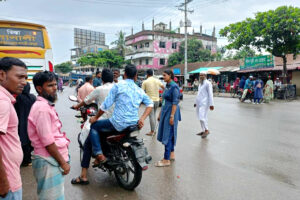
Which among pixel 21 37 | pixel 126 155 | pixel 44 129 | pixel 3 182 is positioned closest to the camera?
pixel 3 182

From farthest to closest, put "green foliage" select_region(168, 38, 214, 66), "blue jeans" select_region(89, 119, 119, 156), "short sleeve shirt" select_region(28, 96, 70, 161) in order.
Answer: "green foliage" select_region(168, 38, 214, 66) < "blue jeans" select_region(89, 119, 119, 156) < "short sleeve shirt" select_region(28, 96, 70, 161)

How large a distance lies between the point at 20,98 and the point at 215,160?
369 centimetres

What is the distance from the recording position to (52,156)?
6.16 ft

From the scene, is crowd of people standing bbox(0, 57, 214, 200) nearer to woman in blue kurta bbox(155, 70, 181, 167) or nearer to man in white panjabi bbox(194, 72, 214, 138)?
woman in blue kurta bbox(155, 70, 181, 167)

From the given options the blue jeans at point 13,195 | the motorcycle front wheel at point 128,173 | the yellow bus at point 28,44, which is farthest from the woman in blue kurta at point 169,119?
the yellow bus at point 28,44

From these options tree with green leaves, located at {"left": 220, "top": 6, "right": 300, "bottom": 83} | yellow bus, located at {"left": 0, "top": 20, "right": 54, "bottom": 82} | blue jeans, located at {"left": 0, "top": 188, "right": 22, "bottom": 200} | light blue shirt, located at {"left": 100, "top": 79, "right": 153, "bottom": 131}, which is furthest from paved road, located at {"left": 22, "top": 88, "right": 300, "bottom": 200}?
tree with green leaves, located at {"left": 220, "top": 6, "right": 300, "bottom": 83}

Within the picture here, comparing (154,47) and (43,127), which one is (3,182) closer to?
(43,127)

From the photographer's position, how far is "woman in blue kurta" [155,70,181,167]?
394 cm

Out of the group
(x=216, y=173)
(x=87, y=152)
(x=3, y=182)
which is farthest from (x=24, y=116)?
(x=216, y=173)

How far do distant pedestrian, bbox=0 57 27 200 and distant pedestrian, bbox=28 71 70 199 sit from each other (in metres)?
0.23

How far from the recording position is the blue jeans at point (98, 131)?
3049 mm

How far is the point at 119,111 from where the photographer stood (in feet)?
9.71

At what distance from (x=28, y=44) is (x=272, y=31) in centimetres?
1508

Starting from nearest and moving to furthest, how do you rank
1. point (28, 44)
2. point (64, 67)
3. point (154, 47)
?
point (28, 44) < point (154, 47) < point (64, 67)
